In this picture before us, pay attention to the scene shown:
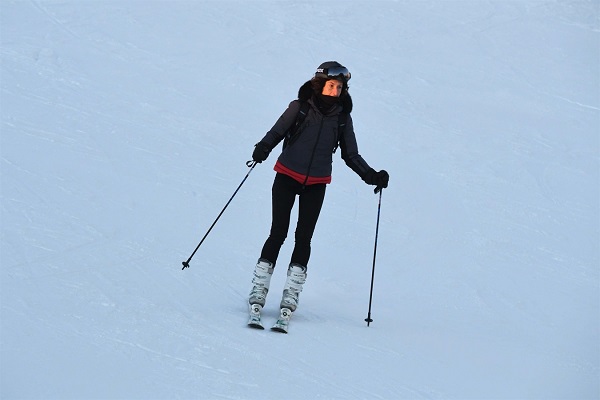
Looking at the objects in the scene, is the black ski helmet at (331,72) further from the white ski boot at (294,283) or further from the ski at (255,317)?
the ski at (255,317)

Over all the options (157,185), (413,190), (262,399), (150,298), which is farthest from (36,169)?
(262,399)

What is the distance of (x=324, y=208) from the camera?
979 cm

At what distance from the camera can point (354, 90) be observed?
43.2 feet

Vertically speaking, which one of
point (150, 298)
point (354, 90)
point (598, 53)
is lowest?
point (150, 298)

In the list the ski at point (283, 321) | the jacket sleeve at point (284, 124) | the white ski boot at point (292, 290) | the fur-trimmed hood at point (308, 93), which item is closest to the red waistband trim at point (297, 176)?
the jacket sleeve at point (284, 124)

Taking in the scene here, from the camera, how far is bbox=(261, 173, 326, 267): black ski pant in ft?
20.3

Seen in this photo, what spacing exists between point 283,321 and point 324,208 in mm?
3846

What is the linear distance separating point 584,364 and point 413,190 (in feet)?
13.6

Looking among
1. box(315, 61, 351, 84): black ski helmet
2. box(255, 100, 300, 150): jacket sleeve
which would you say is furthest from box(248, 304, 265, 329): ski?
box(315, 61, 351, 84): black ski helmet

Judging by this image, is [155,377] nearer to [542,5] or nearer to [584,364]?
[584,364]

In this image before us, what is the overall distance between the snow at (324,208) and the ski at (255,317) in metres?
0.08

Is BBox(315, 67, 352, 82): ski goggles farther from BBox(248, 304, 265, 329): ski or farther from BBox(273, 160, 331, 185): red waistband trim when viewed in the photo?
BBox(248, 304, 265, 329): ski

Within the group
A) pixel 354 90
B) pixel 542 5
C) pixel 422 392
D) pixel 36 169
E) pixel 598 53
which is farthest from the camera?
pixel 542 5

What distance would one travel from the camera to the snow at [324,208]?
5449 millimetres
